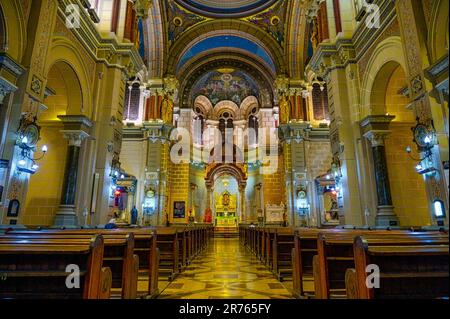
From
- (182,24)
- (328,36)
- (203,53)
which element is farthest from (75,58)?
(203,53)

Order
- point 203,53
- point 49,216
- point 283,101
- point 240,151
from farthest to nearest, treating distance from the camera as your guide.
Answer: point 240,151 → point 203,53 → point 283,101 → point 49,216

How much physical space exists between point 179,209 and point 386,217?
38.4 ft

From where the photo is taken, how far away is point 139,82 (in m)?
15.4

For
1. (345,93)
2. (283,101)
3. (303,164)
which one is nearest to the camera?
(345,93)

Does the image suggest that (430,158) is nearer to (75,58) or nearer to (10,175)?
(10,175)

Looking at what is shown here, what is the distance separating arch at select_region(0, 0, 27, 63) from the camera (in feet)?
16.0

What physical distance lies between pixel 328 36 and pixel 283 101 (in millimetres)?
6700

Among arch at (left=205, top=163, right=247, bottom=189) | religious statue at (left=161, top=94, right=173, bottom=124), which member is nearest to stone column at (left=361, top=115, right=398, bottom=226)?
religious statue at (left=161, top=94, right=173, bottom=124)

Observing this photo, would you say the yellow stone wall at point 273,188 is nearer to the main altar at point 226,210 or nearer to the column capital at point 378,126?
the main altar at point 226,210

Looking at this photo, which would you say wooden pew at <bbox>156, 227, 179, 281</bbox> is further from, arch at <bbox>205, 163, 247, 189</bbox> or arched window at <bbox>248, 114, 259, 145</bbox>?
arched window at <bbox>248, 114, 259, 145</bbox>

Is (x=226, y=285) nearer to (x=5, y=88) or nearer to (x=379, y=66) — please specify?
(x=5, y=88)

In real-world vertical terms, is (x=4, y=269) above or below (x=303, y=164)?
below

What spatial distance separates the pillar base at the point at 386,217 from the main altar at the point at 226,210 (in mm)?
17022

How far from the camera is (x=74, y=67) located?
7.16m
